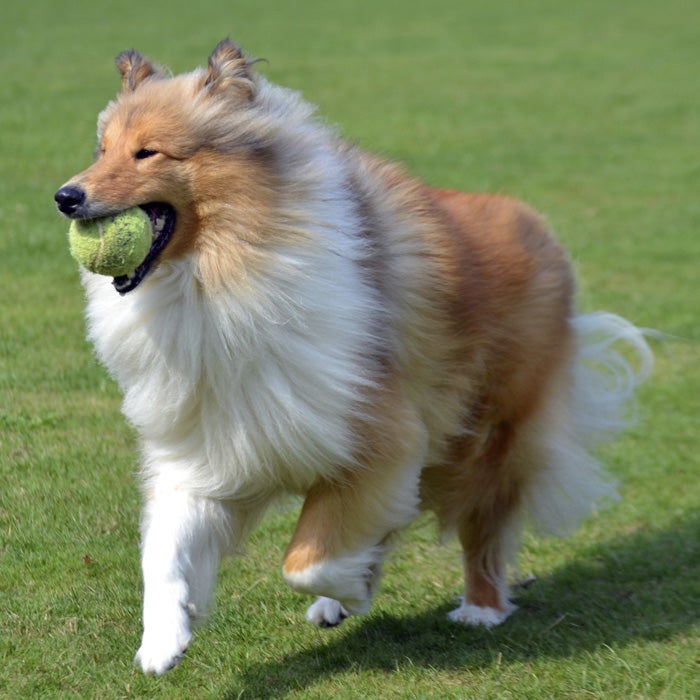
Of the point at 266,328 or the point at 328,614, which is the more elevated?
the point at 266,328

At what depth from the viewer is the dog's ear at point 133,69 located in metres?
4.41

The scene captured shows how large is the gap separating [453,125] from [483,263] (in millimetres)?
12049

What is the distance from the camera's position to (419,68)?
20.5 metres

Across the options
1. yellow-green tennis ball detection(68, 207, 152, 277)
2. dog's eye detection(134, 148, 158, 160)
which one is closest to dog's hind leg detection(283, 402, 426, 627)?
yellow-green tennis ball detection(68, 207, 152, 277)

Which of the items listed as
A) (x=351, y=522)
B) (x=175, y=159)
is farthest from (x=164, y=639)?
(x=175, y=159)

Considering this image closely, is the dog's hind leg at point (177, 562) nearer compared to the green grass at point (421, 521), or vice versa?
the dog's hind leg at point (177, 562)

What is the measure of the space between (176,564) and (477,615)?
1.72 m

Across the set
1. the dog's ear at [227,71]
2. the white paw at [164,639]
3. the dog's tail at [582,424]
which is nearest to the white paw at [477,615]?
the dog's tail at [582,424]

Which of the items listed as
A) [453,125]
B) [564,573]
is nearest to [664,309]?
[564,573]

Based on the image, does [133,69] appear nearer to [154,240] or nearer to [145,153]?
[145,153]

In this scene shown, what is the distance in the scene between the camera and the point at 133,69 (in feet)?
14.5

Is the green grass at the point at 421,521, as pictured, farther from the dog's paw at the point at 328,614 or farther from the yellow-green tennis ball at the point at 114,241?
the yellow-green tennis ball at the point at 114,241

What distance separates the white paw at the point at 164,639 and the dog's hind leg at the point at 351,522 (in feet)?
1.46

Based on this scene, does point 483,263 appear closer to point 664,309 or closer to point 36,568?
point 36,568
